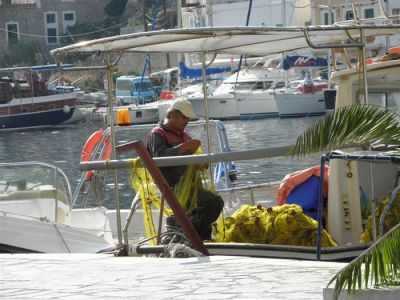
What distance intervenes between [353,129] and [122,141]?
3794 cm

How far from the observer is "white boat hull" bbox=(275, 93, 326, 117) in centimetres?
5981

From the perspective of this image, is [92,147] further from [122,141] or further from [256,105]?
[256,105]

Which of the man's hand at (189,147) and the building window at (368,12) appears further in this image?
the building window at (368,12)

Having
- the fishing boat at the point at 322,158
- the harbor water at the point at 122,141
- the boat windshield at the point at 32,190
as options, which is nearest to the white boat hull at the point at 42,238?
the boat windshield at the point at 32,190

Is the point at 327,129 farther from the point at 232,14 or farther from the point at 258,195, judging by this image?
the point at 232,14

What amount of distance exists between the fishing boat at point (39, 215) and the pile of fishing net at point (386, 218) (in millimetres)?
Result: 3378

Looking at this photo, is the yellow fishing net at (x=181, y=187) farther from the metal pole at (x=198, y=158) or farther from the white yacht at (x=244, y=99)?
the white yacht at (x=244, y=99)

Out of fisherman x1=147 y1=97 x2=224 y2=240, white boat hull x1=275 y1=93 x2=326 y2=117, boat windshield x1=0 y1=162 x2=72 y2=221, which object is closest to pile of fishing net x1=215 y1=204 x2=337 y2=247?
fisherman x1=147 y1=97 x2=224 y2=240

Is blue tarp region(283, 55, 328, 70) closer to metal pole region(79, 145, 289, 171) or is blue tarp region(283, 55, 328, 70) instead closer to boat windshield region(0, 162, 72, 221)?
boat windshield region(0, 162, 72, 221)

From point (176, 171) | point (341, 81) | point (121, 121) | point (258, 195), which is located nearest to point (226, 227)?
point (176, 171)

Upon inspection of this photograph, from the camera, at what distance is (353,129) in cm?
659

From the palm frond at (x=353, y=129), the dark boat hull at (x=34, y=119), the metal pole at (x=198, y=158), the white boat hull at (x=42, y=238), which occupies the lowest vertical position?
the dark boat hull at (x=34, y=119)

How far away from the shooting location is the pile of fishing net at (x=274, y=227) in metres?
9.95

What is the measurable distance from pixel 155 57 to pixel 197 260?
83838mm
